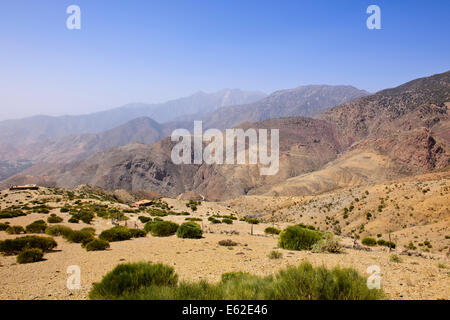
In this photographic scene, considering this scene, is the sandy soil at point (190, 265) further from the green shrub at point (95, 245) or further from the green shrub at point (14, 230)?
the green shrub at point (14, 230)

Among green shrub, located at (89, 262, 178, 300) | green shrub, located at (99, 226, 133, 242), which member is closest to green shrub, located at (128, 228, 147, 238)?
green shrub, located at (99, 226, 133, 242)

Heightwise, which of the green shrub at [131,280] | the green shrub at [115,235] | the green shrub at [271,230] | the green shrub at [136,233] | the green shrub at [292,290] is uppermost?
the green shrub at [292,290]

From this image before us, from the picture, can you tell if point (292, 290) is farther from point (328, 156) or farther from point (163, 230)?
point (328, 156)

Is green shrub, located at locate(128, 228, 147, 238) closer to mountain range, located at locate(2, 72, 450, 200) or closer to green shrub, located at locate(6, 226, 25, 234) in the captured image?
green shrub, located at locate(6, 226, 25, 234)

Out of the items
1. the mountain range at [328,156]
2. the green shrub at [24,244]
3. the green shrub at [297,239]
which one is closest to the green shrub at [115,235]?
the green shrub at [24,244]

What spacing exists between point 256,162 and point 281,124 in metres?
48.9

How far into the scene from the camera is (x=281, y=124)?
15612 cm

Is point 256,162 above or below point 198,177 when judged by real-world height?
above

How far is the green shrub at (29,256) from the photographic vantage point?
449 inches

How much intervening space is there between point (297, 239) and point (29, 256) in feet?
41.7

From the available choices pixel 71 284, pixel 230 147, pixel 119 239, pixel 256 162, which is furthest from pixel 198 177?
pixel 71 284

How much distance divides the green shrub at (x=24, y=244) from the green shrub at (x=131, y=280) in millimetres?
9947
